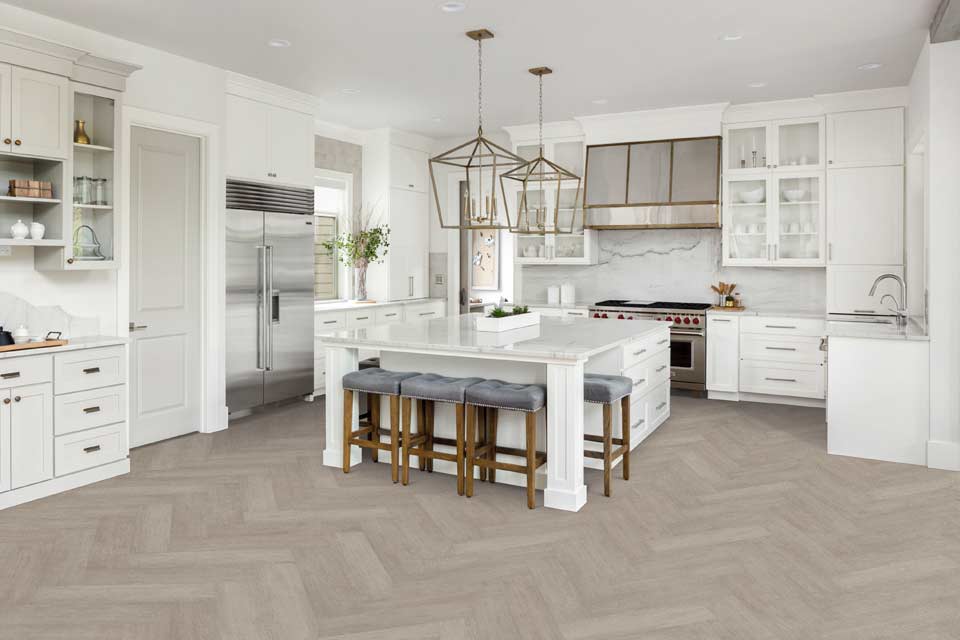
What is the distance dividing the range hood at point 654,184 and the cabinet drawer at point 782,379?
4.72ft

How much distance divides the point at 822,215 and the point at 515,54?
10.9ft

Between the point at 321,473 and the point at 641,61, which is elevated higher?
the point at 641,61

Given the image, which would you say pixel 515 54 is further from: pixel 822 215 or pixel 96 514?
pixel 96 514

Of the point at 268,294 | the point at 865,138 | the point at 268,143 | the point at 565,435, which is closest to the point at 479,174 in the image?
the point at 268,143

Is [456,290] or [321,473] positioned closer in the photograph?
[321,473]

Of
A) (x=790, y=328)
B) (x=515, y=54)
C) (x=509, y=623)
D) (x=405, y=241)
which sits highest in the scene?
(x=515, y=54)

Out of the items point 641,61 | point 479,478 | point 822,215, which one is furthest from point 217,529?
point 822,215

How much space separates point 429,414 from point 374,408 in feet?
1.39

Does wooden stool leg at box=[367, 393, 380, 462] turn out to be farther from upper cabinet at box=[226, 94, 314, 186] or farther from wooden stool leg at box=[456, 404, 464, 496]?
upper cabinet at box=[226, 94, 314, 186]

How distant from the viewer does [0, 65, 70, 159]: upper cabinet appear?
12.8 feet

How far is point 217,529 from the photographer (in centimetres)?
351

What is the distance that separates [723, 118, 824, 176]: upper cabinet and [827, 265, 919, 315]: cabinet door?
1.00 meters

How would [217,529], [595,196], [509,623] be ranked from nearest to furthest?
[509,623] → [217,529] → [595,196]

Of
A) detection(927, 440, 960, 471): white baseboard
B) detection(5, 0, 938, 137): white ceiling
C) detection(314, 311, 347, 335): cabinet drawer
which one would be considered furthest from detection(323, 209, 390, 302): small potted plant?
detection(927, 440, 960, 471): white baseboard
